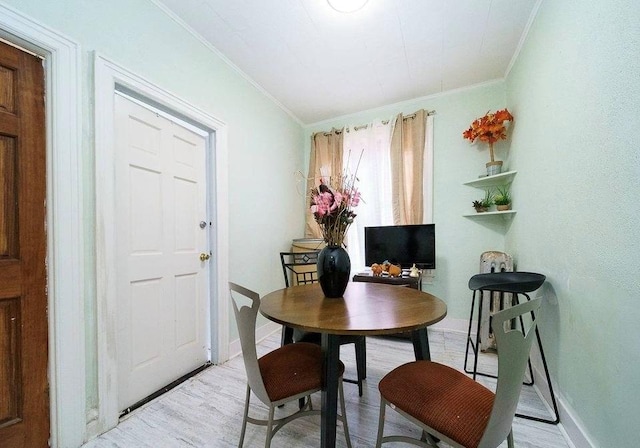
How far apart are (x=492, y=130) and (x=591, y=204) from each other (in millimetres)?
1522

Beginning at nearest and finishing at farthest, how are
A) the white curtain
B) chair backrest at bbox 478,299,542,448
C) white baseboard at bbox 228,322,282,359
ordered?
chair backrest at bbox 478,299,542,448 < white baseboard at bbox 228,322,282,359 < the white curtain

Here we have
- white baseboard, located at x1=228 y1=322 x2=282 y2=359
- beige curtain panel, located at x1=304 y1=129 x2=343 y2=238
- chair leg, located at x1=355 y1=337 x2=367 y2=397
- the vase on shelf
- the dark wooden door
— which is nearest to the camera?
the dark wooden door

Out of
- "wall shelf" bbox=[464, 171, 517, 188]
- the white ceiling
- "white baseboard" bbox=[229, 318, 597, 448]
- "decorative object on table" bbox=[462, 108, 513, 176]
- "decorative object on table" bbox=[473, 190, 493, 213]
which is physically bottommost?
"white baseboard" bbox=[229, 318, 597, 448]

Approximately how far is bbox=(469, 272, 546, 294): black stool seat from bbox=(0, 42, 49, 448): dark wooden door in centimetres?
254

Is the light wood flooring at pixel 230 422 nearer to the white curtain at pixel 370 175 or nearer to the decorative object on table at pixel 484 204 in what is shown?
the decorative object on table at pixel 484 204

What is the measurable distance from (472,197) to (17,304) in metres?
3.63

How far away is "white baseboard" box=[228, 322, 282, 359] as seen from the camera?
2319 mm

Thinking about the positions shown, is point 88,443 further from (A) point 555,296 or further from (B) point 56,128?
(A) point 555,296

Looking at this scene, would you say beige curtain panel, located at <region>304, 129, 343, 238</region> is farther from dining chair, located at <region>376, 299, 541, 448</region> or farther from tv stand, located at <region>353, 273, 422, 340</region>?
dining chair, located at <region>376, 299, 541, 448</region>

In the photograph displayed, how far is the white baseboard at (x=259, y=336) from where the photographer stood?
2.32m

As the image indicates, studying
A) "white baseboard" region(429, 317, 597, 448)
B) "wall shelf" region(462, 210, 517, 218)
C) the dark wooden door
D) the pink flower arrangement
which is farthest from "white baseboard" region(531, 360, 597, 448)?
the dark wooden door

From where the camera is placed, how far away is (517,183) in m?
2.26

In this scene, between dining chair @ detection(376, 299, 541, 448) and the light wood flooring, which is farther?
the light wood flooring

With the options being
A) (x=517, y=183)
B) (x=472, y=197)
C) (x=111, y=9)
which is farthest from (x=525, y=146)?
(x=111, y=9)
